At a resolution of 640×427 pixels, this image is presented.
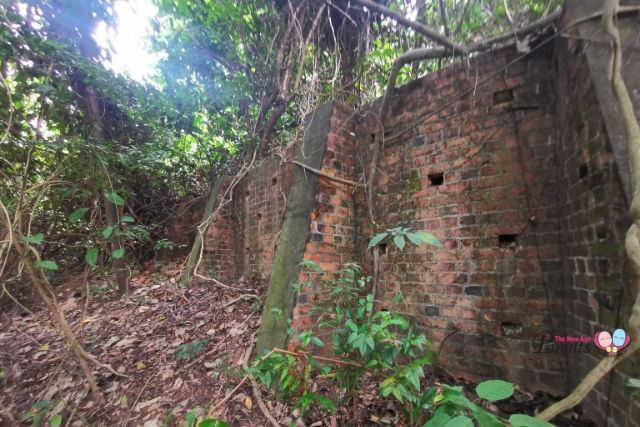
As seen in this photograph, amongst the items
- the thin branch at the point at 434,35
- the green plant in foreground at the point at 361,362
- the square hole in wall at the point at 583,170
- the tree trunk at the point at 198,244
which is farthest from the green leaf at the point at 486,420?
the tree trunk at the point at 198,244

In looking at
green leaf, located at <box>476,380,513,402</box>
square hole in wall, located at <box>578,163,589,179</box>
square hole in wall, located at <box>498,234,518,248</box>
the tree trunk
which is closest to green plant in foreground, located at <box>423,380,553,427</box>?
green leaf, located at <box>476,380,513,402</box>

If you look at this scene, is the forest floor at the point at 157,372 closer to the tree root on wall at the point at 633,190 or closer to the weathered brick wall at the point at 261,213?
the weathered brick wall at the point at 261,213

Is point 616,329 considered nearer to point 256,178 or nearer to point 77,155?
point 77,155

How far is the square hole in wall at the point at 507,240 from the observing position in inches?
82.2

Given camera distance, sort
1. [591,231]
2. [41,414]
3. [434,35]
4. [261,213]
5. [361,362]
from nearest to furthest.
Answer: [361,362], [591,231], [41,414], [434,35], [261,213]

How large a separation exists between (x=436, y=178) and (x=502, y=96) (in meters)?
0.85

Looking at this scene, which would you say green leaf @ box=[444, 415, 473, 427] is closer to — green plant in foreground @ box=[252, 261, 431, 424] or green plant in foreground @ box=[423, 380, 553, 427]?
green plant in foreground @ box=[423, 380, 553, 427]

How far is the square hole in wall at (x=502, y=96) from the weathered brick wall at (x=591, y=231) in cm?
33

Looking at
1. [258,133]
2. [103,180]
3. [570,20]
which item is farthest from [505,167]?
[258,133]

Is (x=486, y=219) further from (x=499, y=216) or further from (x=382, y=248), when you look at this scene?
(x=382, y=248)

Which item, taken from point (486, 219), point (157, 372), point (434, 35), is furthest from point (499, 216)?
point (157, 372)

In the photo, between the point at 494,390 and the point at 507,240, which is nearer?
the point at 494,390

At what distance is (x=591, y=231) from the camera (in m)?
1.55

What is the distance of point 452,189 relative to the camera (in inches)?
93.0
